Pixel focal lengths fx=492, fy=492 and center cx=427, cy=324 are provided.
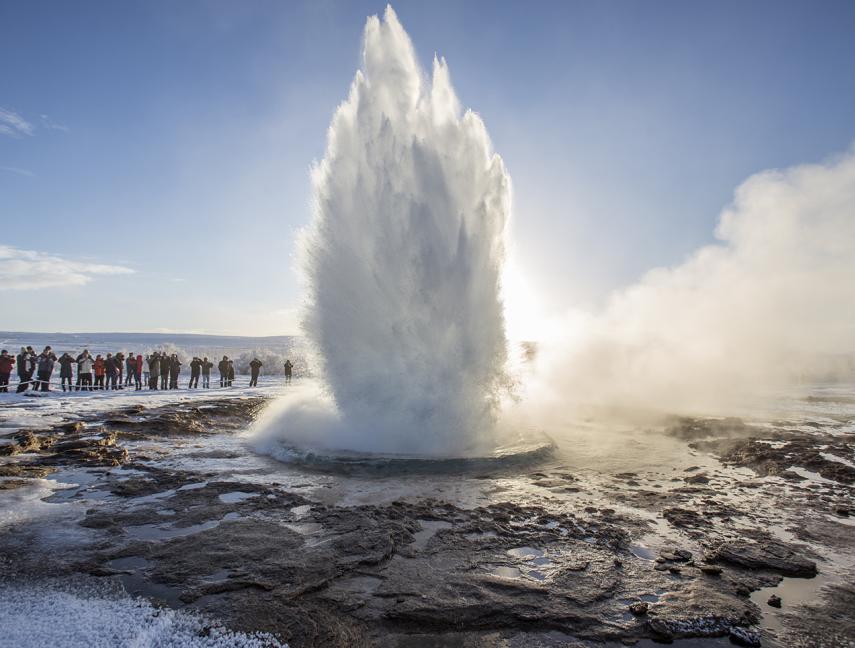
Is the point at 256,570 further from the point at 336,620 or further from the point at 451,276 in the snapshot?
the point at 451,276

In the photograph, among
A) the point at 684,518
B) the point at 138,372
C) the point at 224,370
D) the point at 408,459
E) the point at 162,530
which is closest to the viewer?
the point at 162,530

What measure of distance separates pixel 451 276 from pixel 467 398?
2.51 metres

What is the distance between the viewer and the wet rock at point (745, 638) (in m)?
3.15

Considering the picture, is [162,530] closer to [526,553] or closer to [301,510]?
[301,510]

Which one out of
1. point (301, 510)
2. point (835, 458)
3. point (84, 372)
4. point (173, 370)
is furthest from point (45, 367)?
point (835, 458)

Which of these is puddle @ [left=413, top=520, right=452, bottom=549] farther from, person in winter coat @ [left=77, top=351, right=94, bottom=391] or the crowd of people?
person in winter coat @ [left=77, top=351, right=94, bottom=391]

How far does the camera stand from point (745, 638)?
3.18m

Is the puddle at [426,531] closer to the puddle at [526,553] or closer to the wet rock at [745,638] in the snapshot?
the puddle at [526,553]

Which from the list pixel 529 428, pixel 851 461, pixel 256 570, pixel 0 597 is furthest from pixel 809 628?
pixel 529 428

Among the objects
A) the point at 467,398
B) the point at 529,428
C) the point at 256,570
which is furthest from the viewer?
the point at 529,428

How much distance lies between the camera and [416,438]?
9.40 m

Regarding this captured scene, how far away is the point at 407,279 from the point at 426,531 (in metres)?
5.80

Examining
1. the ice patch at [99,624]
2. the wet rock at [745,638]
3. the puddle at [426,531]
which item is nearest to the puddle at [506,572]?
the puddle at [426,531]

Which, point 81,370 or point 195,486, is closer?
point 195,486
